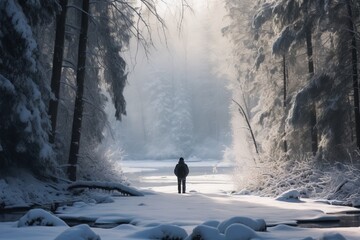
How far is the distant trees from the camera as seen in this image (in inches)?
659

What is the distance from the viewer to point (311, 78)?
18.1 m

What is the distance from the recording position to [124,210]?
10938 mm

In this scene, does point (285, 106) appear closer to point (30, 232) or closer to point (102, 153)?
point (102, 153)

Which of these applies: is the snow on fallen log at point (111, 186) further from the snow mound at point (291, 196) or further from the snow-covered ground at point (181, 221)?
the snow mound at point (291, 196)

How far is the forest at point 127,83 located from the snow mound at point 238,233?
6.33 meters

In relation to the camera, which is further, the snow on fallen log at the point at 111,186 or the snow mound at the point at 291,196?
the snow on fallen log at the point at 111,186

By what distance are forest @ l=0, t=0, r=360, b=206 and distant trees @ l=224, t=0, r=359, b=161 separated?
42mm

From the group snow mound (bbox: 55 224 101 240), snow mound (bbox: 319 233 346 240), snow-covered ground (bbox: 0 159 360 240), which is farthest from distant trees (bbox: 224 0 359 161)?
snow mound (bbox: 55 224 101 240)

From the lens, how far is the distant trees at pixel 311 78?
1675 cm

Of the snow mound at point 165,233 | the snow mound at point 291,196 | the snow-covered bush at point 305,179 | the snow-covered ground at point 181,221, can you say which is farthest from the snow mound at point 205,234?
the snow mound at point 291,196

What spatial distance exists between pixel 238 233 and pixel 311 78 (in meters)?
12.6

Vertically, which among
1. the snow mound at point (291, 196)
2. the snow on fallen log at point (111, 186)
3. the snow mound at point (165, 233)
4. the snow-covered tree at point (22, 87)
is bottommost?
the snow mound at point (165, 233)

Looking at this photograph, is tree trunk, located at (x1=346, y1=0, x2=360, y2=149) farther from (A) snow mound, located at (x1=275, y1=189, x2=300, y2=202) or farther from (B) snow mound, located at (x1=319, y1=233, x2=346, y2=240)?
(B) snow mound, located at (x1=319, y1=233, x2=346, y2=240)

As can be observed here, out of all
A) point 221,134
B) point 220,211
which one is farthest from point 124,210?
point 221,134
